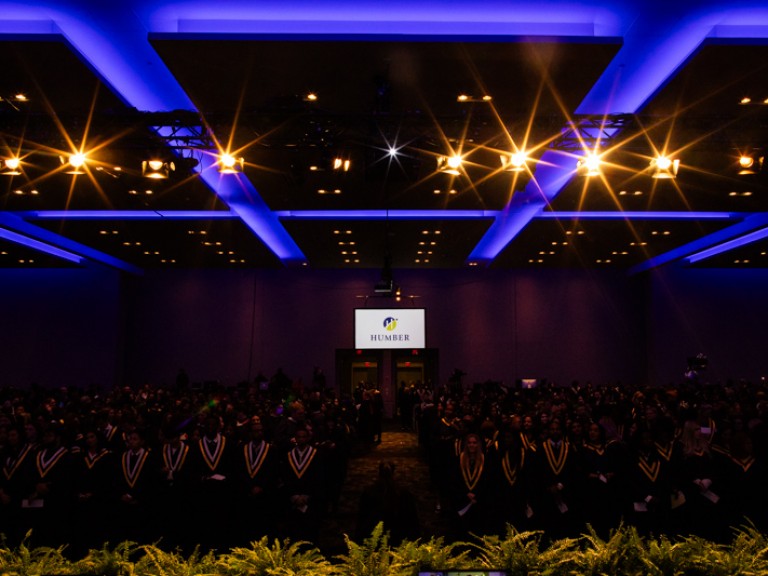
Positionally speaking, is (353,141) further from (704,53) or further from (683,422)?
(683,422)

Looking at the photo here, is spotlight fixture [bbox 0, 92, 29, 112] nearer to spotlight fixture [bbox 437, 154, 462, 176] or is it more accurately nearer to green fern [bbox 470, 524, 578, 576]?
spotlight fixture [bbox 437, 154, 462, 176]

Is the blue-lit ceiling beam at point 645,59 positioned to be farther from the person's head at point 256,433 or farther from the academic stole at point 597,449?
the person's head at point 256,433

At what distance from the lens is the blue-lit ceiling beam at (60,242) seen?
15.2 m

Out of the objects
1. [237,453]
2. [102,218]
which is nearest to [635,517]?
[237,453]

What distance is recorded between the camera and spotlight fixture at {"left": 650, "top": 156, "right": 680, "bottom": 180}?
837 cm

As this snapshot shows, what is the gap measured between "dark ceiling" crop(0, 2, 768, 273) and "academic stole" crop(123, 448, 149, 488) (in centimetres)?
357

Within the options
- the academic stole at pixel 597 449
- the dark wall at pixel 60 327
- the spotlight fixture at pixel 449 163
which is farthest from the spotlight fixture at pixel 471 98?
the dark wall at pixel 60 327

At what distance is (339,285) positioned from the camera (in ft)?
71.4

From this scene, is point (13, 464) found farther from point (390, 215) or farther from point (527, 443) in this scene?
point (390, 215)

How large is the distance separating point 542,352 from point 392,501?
16.6m

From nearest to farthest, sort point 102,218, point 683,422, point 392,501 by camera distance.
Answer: point 392,501, point 683,422, point 102,218

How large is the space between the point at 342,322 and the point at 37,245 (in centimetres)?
897

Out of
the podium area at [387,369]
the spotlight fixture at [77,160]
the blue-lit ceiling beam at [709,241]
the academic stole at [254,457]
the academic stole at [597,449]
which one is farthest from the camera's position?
the podium area at [387,369]

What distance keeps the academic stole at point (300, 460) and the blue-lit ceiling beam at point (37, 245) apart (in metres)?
11.6
